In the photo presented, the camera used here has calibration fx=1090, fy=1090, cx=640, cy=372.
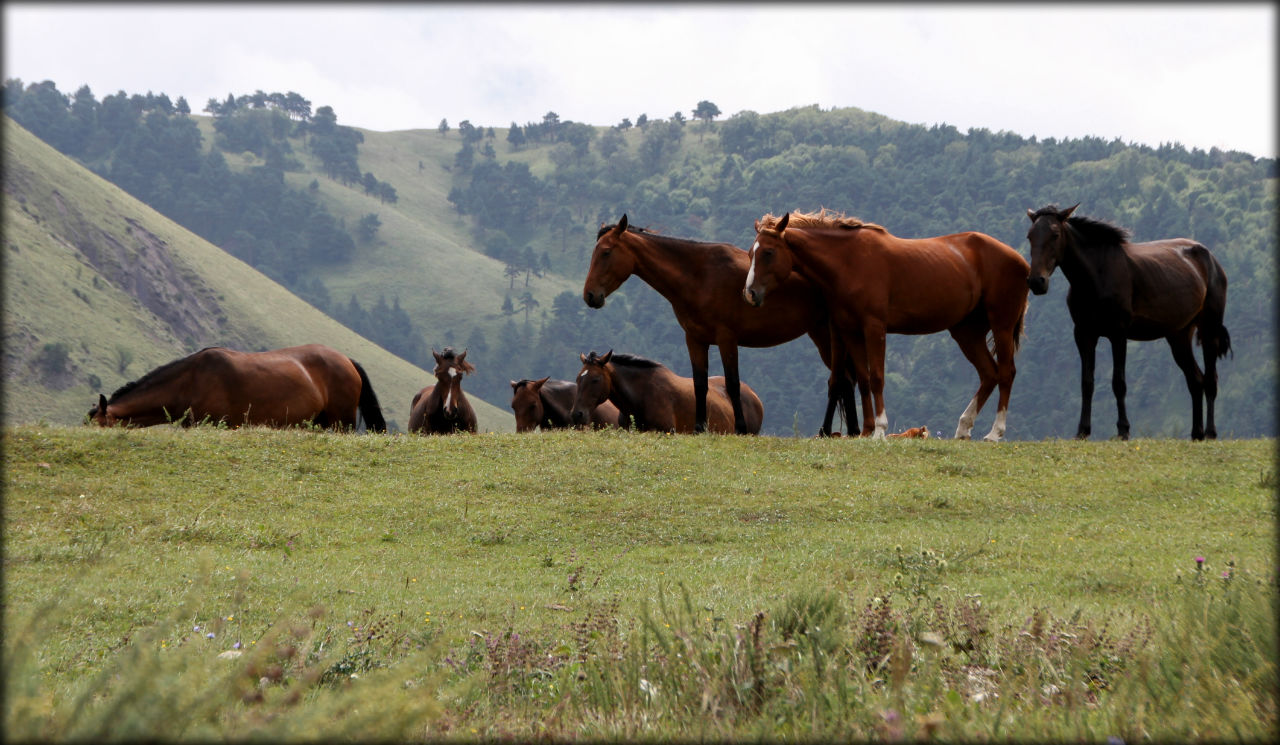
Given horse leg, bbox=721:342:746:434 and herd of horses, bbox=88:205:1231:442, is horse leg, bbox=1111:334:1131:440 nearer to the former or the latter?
herd of horses, bbox=88:205:1231:442

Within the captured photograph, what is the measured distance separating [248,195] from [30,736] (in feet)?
673

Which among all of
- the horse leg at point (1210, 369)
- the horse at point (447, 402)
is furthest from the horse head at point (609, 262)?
the horse leg at point (1210, 369)

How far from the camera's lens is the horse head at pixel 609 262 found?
54.5ft

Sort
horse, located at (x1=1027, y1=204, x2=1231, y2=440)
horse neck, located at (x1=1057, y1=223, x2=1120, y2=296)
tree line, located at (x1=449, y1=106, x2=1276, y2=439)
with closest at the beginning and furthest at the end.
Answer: horse, located at (x1=1027, y1=204, x2=1231, y2=440) → horse neck, located at (x1=1057, y1=223, x2=1120, y2=296) → tree line, located at (x1=449, y1=106, x2=1276, y2=439)

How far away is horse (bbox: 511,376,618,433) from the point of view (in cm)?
2170

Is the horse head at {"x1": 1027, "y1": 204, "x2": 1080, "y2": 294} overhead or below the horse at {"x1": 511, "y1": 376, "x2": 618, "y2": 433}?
overhead

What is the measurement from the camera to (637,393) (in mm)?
20234

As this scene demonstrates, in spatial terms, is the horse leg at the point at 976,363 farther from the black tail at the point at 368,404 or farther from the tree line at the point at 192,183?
the tree line at the point at 192,183

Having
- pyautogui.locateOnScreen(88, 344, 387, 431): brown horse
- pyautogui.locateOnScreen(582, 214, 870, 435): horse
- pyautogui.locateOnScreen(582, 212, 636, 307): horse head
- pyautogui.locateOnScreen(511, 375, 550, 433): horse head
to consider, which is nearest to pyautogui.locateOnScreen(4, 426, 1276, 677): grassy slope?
pyautogui.locateOnScreen(582, 214, 870, 435): horse

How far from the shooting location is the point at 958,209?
587ft

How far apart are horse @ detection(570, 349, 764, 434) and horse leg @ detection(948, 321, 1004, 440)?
12.9ft

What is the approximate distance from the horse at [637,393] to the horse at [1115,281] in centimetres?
597

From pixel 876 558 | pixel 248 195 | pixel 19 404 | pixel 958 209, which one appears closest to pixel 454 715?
pixel 876 558

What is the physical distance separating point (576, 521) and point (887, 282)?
651 centimetres
